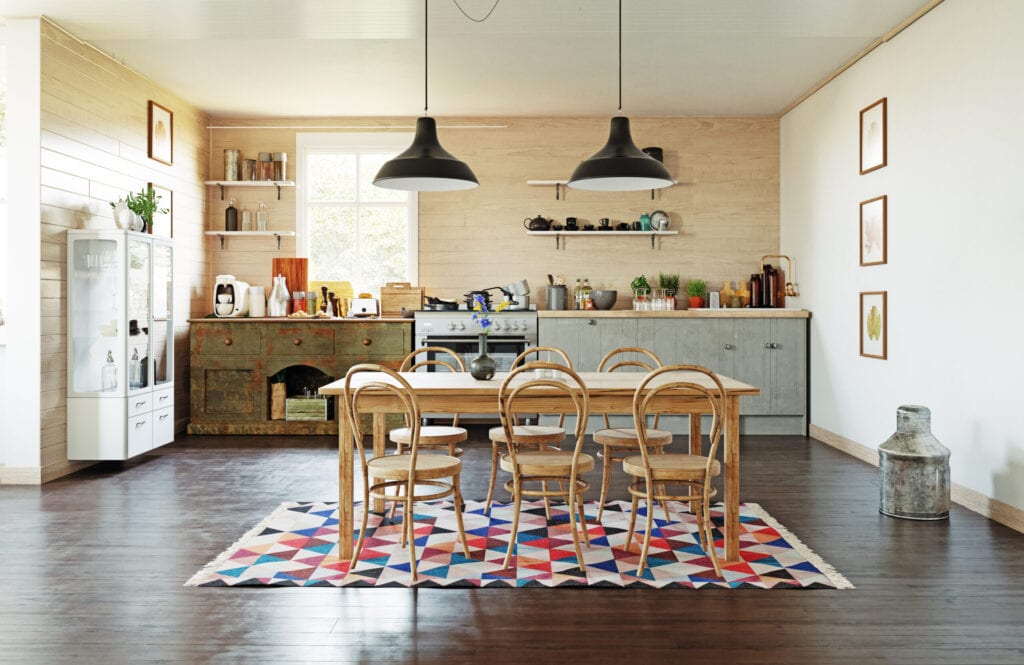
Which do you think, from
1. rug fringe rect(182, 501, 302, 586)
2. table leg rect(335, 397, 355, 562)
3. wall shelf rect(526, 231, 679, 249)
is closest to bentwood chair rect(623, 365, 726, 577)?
table leg rect(335, 397, 355, 562)

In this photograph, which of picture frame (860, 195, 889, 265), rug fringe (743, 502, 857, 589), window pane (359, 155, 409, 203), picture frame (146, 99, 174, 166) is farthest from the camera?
window pane (359, 155, 409, 203)

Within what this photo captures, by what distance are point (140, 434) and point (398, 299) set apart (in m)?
2.70

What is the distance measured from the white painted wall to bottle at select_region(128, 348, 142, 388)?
17.6 ft

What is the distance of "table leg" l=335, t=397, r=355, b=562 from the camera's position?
3.60m

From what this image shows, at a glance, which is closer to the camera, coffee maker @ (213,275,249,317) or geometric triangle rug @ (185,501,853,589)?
geometric triangle rug @ (185,501,853,589)

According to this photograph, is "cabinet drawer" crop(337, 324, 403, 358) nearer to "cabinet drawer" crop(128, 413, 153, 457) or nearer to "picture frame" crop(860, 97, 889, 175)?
"cabinet drawer" crop(128, 413, 153, 457)

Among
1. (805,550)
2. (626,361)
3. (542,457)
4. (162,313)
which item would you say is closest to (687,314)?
(626,361)

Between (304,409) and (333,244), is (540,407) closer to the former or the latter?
(304,409)

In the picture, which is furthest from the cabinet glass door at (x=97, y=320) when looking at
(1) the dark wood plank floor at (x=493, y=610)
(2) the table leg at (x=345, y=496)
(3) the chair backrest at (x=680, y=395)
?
(3) the chair backrest at (x=680, y=395)

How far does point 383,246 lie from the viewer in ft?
26.1

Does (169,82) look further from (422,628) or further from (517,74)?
(422,628)

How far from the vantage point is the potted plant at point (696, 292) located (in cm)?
768

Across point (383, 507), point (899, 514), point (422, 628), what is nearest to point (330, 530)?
point (383, 507)

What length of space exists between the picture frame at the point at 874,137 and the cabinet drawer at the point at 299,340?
4.67 metres
